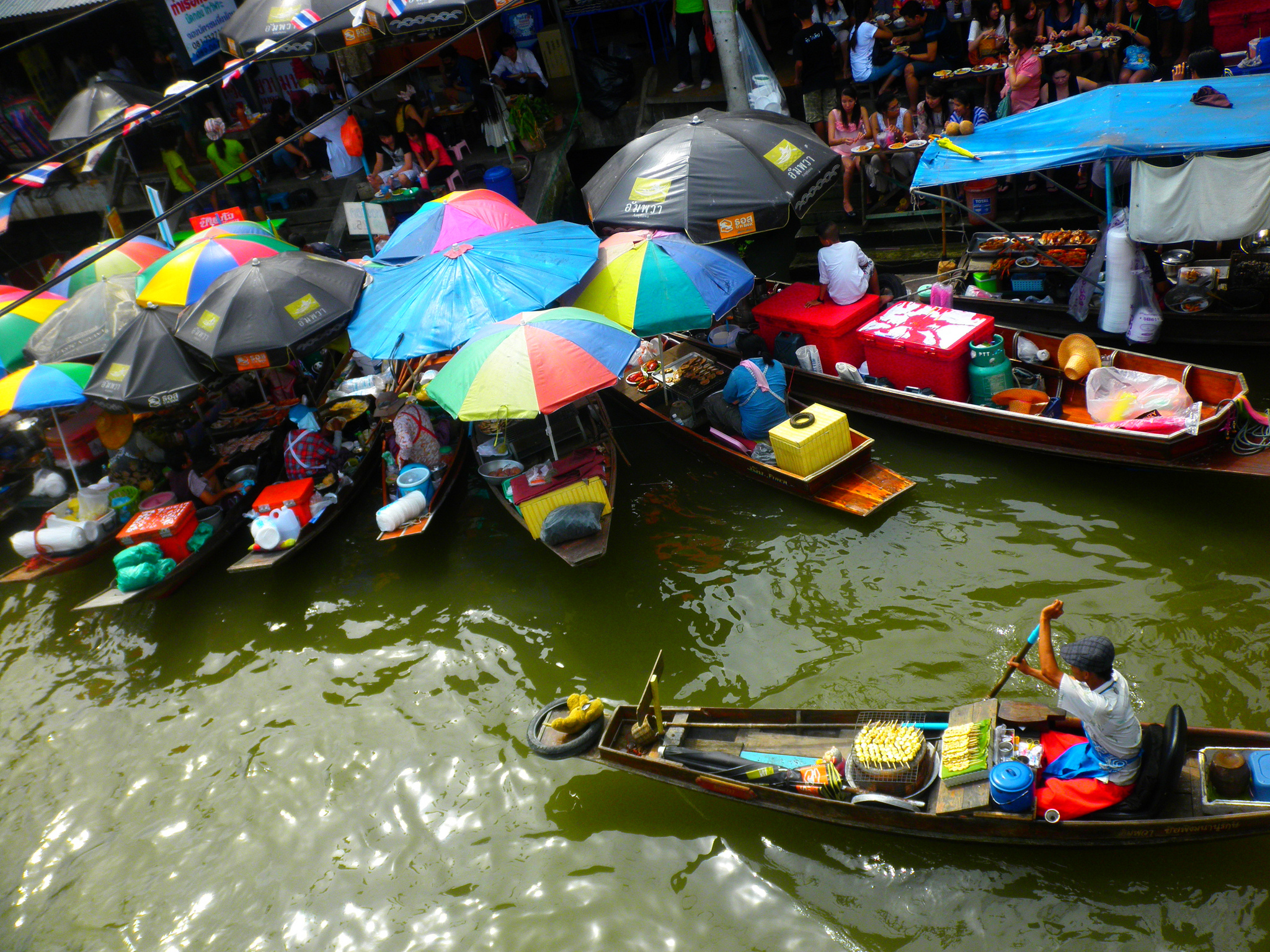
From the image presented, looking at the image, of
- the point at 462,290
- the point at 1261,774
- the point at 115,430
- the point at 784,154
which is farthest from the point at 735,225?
the point at 115,430

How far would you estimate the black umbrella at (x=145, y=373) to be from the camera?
9234 mm

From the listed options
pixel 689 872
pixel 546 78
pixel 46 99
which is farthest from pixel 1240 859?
pixel 46 99

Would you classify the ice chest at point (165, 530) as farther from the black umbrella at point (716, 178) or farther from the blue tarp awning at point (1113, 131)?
the blue tarp awning at point (1113, 131)

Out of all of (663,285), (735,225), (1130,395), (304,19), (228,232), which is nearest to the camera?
(1130,395)

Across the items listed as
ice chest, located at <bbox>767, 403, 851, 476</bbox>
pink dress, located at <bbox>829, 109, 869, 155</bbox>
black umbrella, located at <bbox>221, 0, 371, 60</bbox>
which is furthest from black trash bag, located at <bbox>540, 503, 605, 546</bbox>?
black umbrella, located at <bbox>221, 0, 371, 60</bbox>

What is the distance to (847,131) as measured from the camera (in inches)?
513

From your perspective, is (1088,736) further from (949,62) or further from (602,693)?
(949,62)

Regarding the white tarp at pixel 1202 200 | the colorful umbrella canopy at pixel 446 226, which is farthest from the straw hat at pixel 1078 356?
the colorful umbrella canopy at pixel 446 226

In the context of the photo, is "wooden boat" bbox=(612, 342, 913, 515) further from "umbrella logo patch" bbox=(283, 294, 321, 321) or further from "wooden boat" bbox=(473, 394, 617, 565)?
"umbrella logo patch" bbox=(283, 294, 321, 321)

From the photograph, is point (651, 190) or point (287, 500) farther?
point (651, 190)

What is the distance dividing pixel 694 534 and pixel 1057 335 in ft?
16.6

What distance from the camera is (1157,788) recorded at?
5.03m

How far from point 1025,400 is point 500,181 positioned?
10.0 meters

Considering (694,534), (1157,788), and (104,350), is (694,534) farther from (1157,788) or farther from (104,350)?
(104,350)
